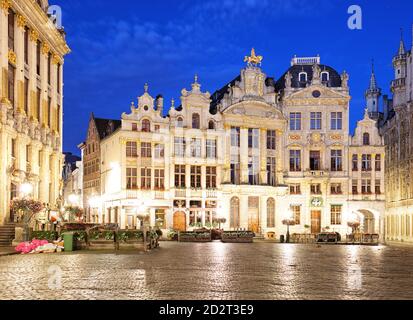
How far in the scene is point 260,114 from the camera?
6875 cm

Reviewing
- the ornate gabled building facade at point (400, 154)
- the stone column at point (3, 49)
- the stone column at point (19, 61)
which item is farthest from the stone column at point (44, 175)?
the ornate gabled building facade at point (400, 154)

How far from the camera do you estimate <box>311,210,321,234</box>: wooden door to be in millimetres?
69125

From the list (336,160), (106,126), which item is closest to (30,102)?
(106,126)

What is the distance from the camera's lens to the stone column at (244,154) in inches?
2655

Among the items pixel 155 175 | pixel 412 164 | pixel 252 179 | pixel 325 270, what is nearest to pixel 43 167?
pixel 155 175

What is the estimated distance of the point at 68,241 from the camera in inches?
1265

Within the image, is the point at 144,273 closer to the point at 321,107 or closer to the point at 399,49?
the point at 321,107

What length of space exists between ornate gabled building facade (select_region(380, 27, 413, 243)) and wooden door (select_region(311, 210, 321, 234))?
968 centimetres

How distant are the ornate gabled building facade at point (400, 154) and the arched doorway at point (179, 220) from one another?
79.8 feet

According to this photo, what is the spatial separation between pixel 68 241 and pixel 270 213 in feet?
128

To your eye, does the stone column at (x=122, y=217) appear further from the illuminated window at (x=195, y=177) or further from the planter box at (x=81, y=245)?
the planter box at (x=81, y=245)
